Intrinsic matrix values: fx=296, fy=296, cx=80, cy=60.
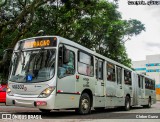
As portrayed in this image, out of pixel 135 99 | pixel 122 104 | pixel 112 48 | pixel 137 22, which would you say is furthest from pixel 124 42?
pixel 122 104

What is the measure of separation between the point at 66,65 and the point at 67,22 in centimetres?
1651

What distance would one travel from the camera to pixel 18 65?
11.2 meters

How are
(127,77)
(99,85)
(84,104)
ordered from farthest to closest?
1. (127,77)
2. (99,85)
3. (84,104)

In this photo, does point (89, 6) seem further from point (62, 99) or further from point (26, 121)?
point (26, 121)

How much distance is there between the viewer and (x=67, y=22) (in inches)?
1072

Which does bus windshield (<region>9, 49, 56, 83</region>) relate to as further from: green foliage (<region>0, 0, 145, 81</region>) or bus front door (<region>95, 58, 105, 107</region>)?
green foliage (<region>0, 0, 145, 81</region>)

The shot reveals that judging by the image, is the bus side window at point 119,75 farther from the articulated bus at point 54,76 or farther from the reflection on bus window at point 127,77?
the articulated bus at point 54,76

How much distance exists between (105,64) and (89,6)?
10.7m

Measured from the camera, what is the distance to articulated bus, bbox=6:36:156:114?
10.3 m

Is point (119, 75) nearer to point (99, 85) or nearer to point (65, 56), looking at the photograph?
point (99, 85)

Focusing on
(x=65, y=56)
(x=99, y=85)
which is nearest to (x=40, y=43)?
(x=65, y=56)

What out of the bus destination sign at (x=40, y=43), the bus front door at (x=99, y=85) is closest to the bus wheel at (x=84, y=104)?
the bus front door at (x=99, y=85)

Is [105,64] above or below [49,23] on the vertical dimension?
below

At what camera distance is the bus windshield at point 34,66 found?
34.4 ft
